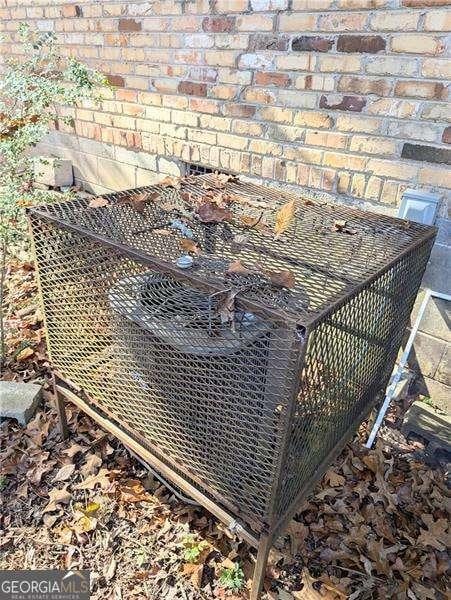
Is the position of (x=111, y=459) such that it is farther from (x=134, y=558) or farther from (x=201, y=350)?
(x=201, y=350)

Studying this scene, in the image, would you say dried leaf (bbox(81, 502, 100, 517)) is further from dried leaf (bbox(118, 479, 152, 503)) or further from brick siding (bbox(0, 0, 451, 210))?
Answer: brick siding (bbox(0, 0, 451, 210))

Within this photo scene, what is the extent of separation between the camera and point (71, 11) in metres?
3.72

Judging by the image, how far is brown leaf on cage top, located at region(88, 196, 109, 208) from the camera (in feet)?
6.27

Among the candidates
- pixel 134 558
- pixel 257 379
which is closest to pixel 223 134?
pixel 257 379

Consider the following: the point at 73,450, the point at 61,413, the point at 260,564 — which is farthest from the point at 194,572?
the point at 61,413

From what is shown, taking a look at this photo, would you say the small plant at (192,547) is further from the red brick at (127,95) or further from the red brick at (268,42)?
the red brick at (127,95)

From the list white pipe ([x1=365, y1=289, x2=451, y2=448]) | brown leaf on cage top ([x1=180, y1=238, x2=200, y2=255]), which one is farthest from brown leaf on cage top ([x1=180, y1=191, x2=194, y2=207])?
white pipe ([x1=365, y1=289, x2=451, y2=448])

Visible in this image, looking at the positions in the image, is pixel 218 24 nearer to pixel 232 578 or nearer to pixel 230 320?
pixel 230 320

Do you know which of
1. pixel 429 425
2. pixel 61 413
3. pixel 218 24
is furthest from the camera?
pixel 218 24

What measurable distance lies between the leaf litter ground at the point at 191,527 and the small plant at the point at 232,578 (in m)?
0.02

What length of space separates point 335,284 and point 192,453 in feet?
2.68

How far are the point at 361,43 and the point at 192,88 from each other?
49.8 inches

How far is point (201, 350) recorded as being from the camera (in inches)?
56.4

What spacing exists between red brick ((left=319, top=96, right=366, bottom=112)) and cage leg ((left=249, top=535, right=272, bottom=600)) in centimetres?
205
